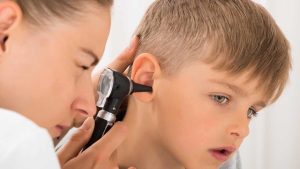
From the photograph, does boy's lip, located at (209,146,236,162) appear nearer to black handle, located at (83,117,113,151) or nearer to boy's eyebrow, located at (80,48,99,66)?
black handle, located at (83,117,113,151)

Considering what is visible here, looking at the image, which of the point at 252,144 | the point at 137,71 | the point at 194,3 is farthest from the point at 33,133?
the point at 252,144

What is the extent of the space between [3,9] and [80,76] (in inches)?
7.6

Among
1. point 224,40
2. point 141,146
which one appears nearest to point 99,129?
point 141,146

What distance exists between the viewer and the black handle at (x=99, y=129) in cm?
114

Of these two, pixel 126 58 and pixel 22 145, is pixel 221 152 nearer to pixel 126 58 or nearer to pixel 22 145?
pixel 126 58

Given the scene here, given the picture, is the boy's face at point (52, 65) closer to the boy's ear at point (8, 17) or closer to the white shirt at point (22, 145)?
the boy's ear at point (8, 17)

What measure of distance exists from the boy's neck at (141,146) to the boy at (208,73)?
24 millimetres

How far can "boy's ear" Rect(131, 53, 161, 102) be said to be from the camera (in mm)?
1141

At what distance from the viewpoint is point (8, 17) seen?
81 cm

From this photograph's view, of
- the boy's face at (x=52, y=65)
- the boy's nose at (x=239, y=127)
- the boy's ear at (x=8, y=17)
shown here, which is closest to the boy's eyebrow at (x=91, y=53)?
the boy's face at (x=52, y=65)

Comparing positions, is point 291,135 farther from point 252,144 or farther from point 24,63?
point 24,63

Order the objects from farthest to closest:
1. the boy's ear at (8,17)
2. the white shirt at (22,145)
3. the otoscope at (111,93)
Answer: the otoscope at (111,93) → the boy's ear at (8,17) → the white shirt at (22,145)

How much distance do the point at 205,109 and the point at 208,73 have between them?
8 cm

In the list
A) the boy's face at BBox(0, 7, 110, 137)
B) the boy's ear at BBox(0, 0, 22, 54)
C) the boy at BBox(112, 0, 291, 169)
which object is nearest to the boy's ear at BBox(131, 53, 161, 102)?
the boy at BBox(112, 0, 291, 169)
